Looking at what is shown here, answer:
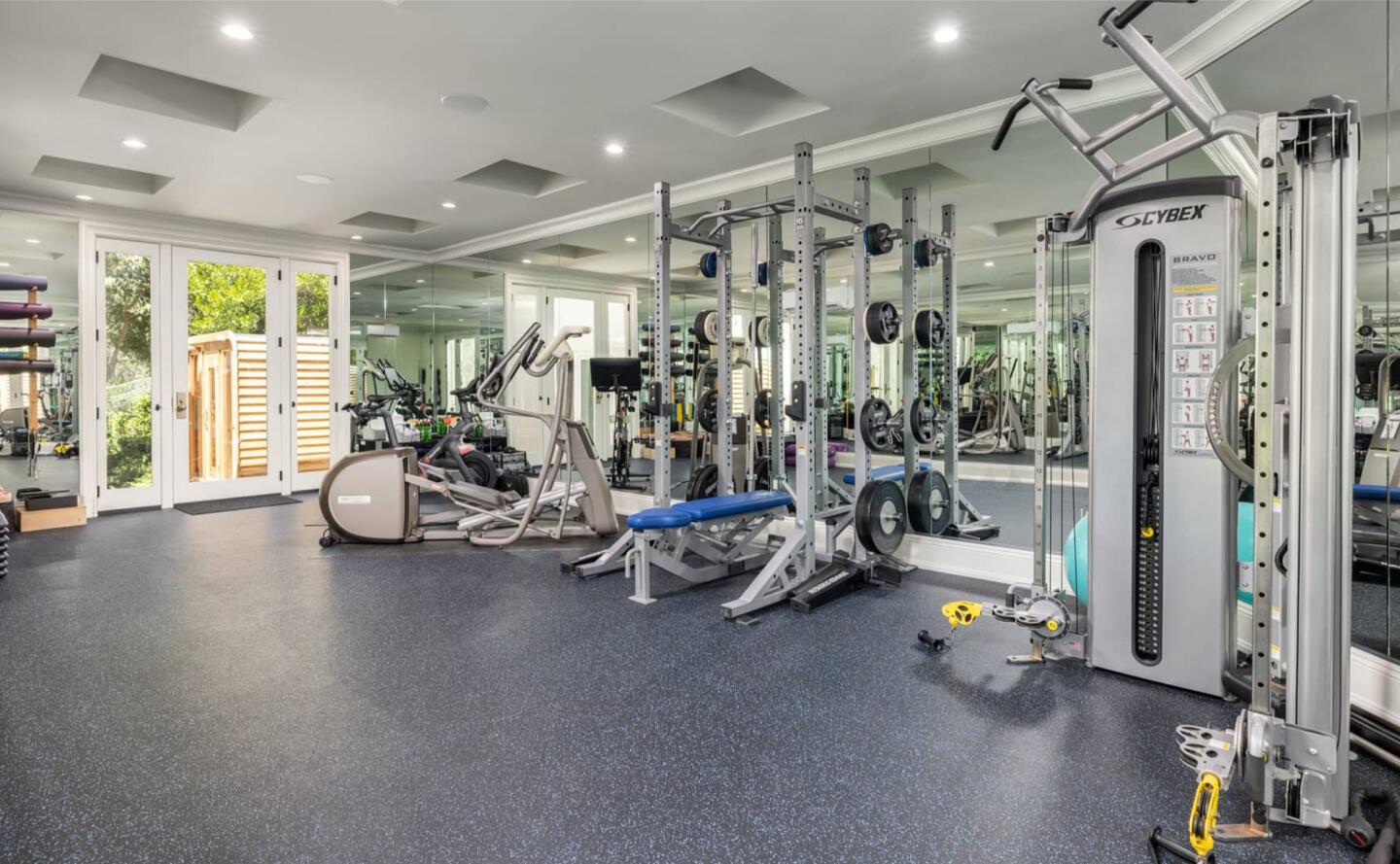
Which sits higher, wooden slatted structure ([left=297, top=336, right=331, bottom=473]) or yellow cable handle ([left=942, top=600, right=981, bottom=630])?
wooden slatted structure ([left=297, top=336, right=331, bottom=473])

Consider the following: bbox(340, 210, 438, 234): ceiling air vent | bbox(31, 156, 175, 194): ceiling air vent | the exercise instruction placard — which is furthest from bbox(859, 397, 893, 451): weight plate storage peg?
bbox(31, 156, 175, 194): ceiling air vent

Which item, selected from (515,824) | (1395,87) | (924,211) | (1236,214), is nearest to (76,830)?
(515,824)

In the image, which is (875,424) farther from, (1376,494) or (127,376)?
(127,376)

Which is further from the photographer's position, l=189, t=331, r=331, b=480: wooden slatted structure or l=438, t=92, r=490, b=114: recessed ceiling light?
l=189, t=331, r=331, b=480: wooden slatted structure

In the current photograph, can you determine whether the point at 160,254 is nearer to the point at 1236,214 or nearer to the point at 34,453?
the point at 34,453

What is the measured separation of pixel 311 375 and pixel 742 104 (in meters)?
5.57

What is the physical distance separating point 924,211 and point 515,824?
4032mm

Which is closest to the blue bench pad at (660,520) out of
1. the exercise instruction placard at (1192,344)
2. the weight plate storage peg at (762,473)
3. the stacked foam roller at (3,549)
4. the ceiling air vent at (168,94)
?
the weight plate storage peg at (762,473)

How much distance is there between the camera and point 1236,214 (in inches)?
98.8

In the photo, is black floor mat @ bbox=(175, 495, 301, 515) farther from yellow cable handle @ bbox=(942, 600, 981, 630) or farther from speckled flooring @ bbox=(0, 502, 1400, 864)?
yellow cable handle @ bbox=(942, 600, 981, 630)

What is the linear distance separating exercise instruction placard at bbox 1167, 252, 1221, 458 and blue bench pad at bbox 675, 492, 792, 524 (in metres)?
2.06

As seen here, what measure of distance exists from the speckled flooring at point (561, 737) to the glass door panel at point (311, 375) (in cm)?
403

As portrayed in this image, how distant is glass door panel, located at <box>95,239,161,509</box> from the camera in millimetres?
6523

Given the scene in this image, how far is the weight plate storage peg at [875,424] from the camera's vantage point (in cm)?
404
